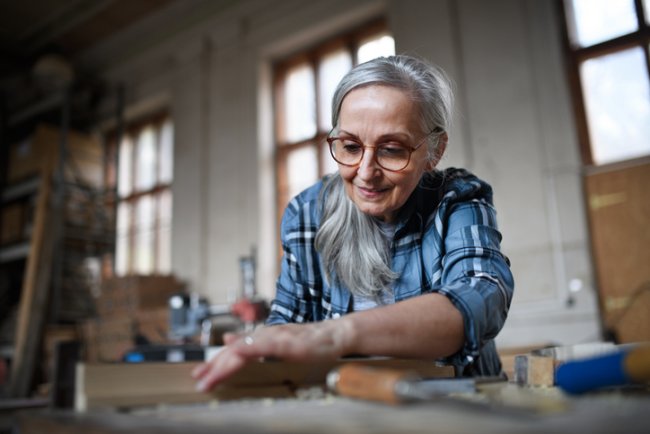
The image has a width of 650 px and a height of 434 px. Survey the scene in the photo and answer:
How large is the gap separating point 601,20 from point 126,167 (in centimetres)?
601

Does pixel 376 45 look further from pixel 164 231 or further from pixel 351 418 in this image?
pixel 351 418

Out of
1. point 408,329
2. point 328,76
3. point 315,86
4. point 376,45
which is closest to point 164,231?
point 315,86

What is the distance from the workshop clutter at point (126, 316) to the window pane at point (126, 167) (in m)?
2.23

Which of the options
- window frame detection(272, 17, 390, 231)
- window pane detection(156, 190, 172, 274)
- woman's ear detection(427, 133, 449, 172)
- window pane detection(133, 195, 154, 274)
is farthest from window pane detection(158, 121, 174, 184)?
woman's ear detection(427, 133, 449, 172)

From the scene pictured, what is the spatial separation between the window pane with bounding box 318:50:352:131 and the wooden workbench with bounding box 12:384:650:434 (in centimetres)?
540

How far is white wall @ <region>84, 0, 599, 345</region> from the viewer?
14.0ft

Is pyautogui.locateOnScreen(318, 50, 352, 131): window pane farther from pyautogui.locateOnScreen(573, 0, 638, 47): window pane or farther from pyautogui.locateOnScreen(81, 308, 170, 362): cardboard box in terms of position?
pyautogui.locateOnScreen(81, 308, 170, 362): cardboard box

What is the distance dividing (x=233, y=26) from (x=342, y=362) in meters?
6.37

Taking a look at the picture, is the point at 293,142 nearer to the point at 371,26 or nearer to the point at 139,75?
the point at 371,26

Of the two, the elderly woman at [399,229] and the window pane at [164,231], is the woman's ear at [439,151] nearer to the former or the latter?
the elderly woman at [399,229]

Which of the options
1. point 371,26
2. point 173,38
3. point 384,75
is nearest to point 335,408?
point 384,75

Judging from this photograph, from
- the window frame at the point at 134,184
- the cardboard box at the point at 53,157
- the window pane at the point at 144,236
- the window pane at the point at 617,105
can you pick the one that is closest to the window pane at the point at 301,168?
the window frame at the point at 134,184

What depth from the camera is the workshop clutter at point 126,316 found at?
5.21 metres

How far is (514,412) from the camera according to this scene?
45 centimetres
